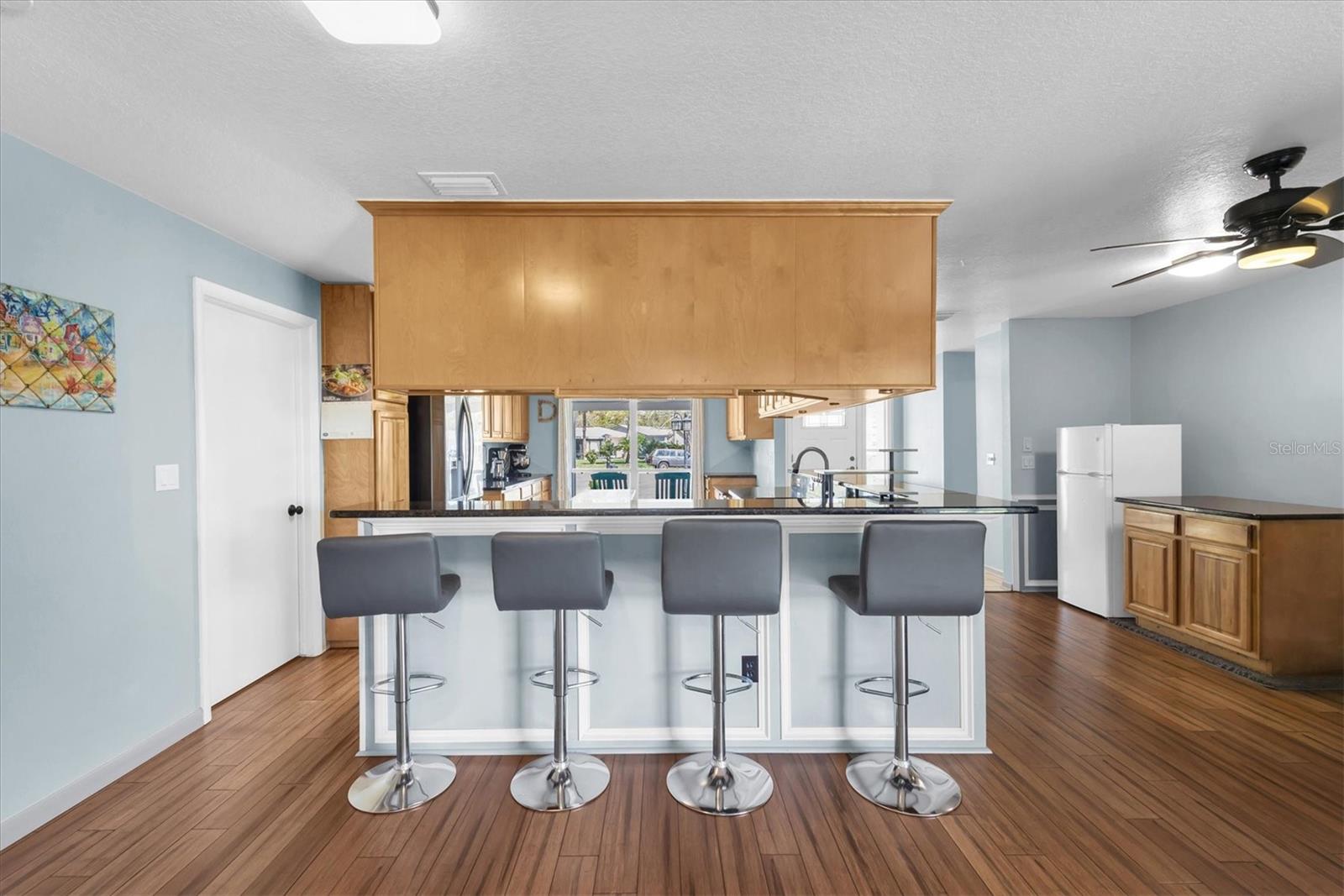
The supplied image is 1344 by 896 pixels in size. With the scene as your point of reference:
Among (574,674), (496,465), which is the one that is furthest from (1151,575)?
(496,465)

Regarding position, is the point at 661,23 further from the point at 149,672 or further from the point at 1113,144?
the point at 149,672

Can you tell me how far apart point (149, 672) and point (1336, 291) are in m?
6.50

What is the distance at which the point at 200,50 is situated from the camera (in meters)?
1.69

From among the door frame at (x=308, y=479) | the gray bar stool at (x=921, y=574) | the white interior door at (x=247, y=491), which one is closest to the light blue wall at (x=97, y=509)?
the white interior door at (x=247, y=491)

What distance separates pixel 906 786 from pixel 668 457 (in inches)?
218

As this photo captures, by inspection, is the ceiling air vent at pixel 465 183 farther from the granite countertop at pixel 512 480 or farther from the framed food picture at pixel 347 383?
the granite countertop at pixel 512 480

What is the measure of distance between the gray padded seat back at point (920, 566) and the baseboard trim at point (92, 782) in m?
2.99

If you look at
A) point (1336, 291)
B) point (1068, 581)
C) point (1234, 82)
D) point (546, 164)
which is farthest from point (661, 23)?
point (1068, 581)

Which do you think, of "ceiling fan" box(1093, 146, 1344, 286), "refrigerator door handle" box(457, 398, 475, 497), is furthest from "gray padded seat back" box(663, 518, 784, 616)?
"refrigerator door handle" box(457, 398, 475, 497)

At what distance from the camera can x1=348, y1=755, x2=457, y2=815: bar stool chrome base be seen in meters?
2.31

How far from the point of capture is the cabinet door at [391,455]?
4.02 m

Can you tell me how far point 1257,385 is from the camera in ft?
13.8

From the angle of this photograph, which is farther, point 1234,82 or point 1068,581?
point 1068,581

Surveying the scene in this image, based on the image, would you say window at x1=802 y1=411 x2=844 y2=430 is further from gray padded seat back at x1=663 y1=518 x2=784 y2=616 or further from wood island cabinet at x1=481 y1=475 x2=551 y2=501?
gray padded seat back at x1=663 y1=518 x2=784 y2=616
